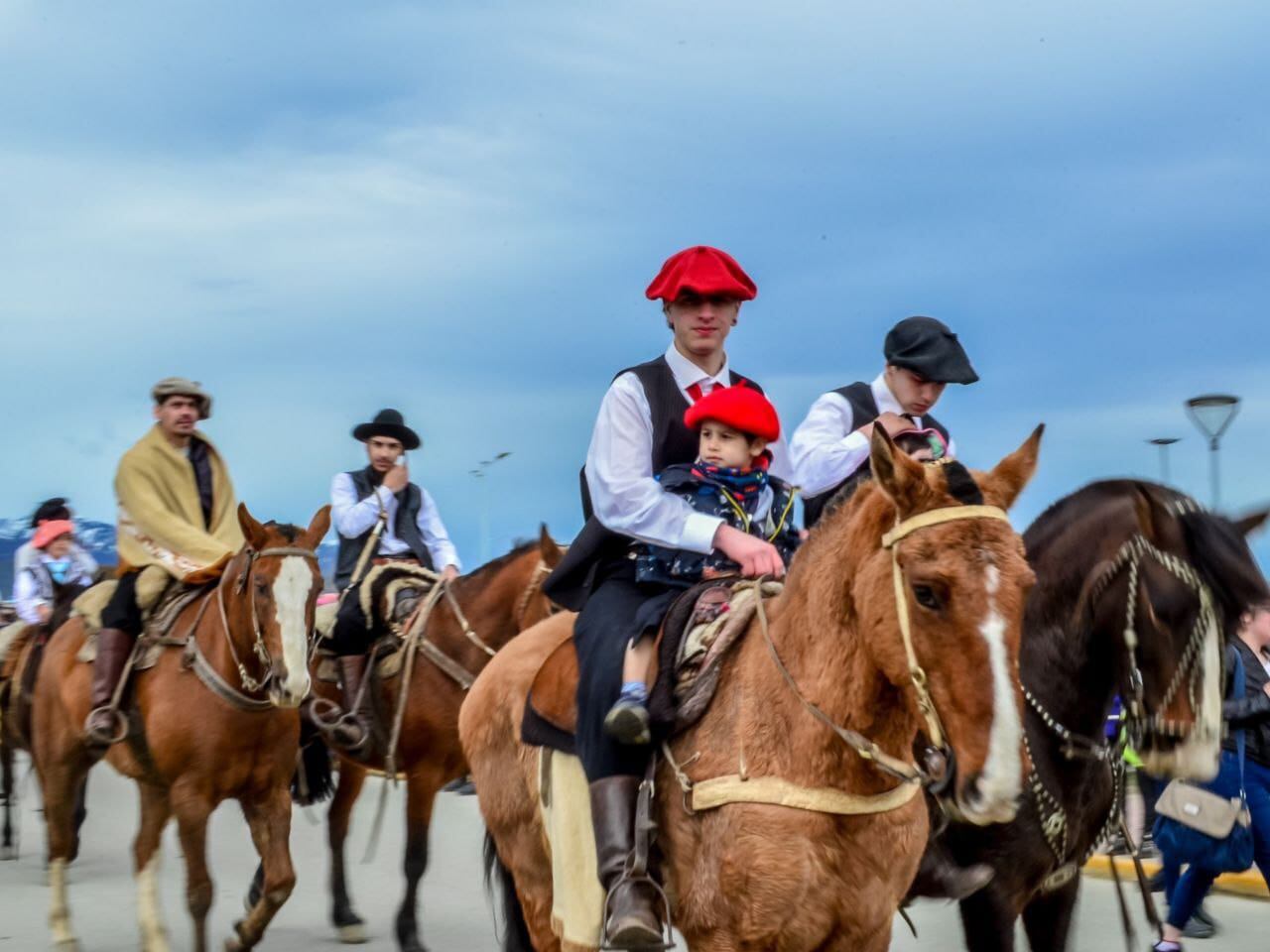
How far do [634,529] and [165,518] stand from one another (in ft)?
15.8

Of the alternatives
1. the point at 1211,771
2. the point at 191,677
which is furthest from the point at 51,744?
the point at 1211,771

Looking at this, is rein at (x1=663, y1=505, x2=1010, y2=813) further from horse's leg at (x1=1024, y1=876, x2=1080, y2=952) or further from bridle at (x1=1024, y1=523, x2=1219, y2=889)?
horse's leg at (x1=1024, y1=876, x2=1080, y2=952)

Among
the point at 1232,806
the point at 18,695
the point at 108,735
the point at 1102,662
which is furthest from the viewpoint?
the point at 18,695

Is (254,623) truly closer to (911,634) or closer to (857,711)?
(857,711)

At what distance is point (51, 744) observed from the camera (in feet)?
32.3

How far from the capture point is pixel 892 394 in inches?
243

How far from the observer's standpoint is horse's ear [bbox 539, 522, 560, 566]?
934 centimetres

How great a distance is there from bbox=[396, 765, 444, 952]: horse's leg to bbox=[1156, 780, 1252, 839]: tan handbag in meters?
3.81

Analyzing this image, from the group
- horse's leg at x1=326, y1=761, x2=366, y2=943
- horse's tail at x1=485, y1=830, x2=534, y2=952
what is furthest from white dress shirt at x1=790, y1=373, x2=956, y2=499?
horse's leg at x1=326, y1=761, x2=366, y2=943

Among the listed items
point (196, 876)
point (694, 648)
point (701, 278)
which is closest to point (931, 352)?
point (701, 278)

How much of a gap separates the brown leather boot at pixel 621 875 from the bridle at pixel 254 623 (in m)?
3.95

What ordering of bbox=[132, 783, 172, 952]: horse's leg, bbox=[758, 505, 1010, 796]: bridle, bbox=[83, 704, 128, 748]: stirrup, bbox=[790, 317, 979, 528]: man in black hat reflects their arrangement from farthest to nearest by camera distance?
bbox=[83, 704, 128, 748]: stirrup
bbox=[132, 783, 172, 952]: horse's leg
bbox=[790, 317, 979, 528]: man in black hat
bbox=[758, 505, 1010, 796]: bridle

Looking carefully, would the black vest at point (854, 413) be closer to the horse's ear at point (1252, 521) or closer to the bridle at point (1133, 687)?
the bridle at point (1133, 687)

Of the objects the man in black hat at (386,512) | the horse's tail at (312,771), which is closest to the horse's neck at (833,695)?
the horse's tail at (312,771)
